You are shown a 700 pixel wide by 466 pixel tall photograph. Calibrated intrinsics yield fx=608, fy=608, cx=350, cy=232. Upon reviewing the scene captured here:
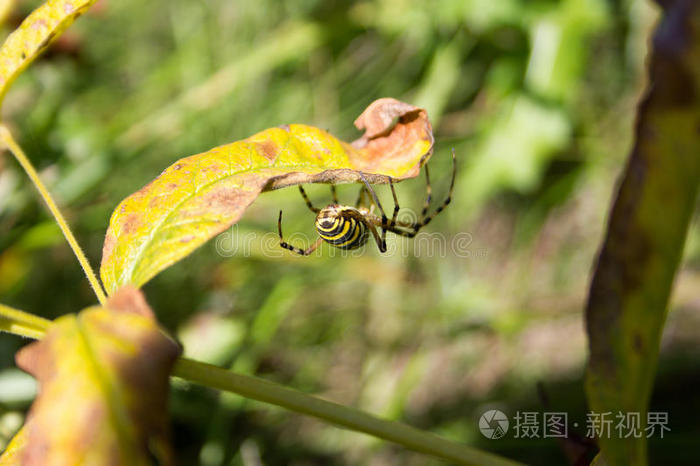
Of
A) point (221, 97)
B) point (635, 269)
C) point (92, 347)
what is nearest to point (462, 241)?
point (221, 97)

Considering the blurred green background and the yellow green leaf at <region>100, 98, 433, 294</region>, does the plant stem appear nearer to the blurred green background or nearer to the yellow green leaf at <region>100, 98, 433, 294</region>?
the yellow green leaf at <region>100, 98, 433, 294</region>

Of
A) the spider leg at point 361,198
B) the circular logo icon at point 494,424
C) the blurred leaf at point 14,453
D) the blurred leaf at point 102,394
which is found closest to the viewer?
the blurred leaf at point 102,394

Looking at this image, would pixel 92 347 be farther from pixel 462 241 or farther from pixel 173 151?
pixel 462 241

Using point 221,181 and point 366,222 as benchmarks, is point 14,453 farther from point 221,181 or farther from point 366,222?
point 366,222

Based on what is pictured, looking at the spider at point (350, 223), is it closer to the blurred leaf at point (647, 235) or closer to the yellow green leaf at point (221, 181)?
the yellow green leaf at point (221, 181)

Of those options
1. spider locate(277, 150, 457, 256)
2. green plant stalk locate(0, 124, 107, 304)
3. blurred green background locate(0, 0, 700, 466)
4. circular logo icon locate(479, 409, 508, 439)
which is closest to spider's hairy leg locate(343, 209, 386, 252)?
spider locate(277, 150, 457, 256)

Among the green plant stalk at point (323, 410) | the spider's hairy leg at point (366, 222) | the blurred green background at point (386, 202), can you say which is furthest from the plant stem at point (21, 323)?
the blurred green background at point (386, 202)
